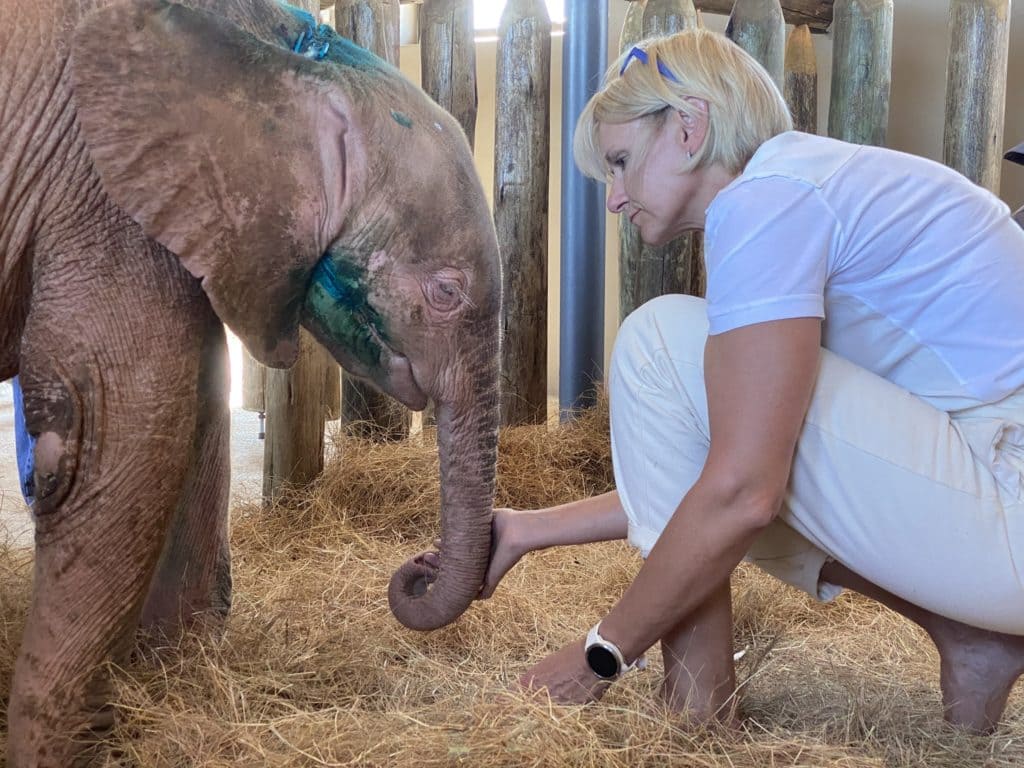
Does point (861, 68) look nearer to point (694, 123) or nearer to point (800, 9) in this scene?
point (800, 9)

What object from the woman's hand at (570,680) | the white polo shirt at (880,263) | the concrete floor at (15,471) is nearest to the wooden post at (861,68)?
the concrete floor at (15,471)

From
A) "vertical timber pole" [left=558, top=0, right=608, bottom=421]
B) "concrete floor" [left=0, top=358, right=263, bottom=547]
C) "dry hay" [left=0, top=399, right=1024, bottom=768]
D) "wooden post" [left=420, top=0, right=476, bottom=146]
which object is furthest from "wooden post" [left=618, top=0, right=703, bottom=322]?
"concrete floor" [left=0, top=358, right=263, bottom=547]

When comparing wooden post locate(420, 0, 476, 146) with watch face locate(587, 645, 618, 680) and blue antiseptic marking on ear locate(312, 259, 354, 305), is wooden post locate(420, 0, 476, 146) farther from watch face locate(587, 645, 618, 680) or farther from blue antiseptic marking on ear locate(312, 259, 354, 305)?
watch face locate(587, 645, 618, 680)

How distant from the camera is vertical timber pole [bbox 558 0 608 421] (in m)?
5.63

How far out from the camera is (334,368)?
457 cm

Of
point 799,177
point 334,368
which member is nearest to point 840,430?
point 799,177

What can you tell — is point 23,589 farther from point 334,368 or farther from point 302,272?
point 334,368

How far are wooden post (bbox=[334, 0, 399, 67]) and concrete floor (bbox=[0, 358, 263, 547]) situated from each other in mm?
1790

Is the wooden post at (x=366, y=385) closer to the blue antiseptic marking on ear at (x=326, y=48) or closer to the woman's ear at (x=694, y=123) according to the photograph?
the blue antiseptic marking on ear at (x=326, y=48)

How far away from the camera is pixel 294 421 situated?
168 inches

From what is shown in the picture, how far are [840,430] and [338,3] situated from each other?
3147 mm

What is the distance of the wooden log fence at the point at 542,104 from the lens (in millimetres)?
4355

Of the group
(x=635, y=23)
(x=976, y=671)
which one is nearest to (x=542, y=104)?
(x=635, y=23)

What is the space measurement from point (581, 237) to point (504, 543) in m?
3.35
